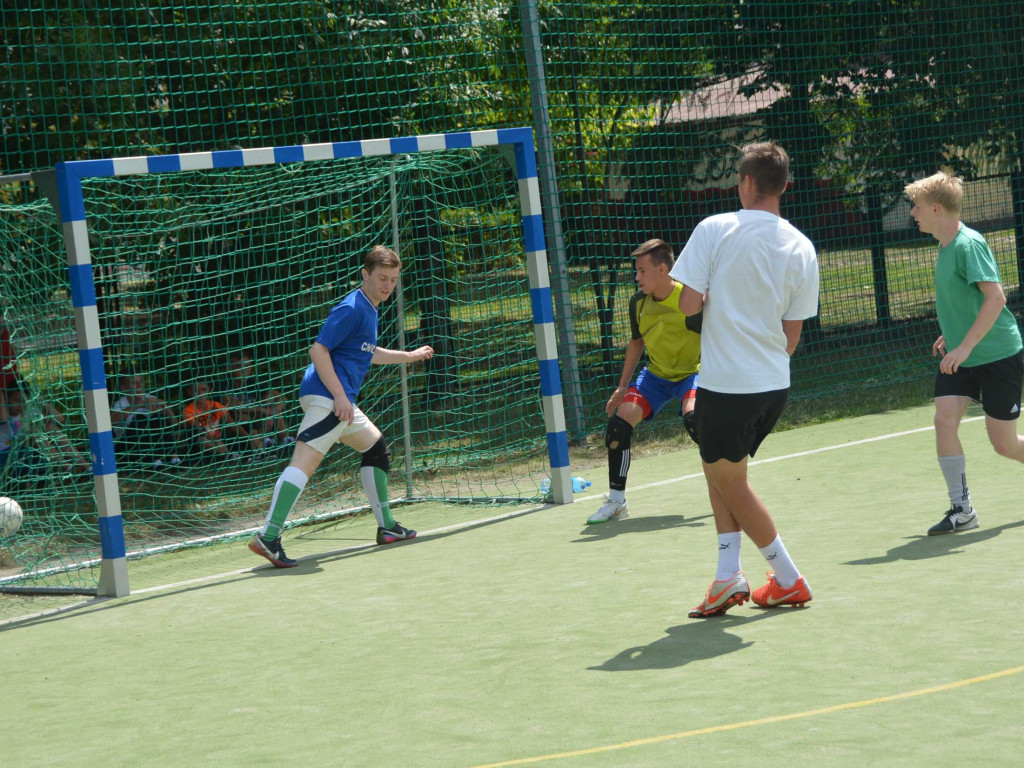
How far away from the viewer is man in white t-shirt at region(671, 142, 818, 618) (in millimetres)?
4531

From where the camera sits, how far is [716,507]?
4.84m

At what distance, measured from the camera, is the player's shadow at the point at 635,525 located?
6.68m

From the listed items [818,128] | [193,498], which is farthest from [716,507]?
[818,128]

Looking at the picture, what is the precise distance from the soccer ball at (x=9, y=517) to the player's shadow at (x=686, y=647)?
426 cm

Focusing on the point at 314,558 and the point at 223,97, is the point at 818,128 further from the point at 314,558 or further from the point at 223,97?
the point at 314,558

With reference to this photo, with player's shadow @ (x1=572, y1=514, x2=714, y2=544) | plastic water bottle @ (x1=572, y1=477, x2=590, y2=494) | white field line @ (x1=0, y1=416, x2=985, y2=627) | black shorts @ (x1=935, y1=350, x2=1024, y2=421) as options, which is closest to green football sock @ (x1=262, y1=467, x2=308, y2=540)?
white field line @ (x1=0, y1=416, x2=985, y2=627)

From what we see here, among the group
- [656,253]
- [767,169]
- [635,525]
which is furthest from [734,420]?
[656,253]

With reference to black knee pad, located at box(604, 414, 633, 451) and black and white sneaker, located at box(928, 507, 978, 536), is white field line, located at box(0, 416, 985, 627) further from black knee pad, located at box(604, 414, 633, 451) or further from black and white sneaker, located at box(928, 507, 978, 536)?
black and white sneaker, located at box(928, 507, 978, 536)

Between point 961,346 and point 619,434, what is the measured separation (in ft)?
6.75

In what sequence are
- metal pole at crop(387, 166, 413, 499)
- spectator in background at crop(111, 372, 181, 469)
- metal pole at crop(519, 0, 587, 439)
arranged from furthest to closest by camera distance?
metal pole at crop(519, 0, 587, 439)
spectator in background at crop(111, 372, 181, 469)
metal pole at crop(387, 166, 413, 499)

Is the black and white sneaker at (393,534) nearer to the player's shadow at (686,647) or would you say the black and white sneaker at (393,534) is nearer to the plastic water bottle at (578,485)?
the plastic water bottle at (578,485)

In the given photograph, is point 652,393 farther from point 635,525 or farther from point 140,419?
point 140,419

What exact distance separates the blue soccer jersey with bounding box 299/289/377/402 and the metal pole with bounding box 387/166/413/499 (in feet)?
4.70

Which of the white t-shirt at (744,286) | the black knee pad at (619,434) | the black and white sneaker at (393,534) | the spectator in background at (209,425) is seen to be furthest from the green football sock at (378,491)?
the white t-shirt at (744,286)
